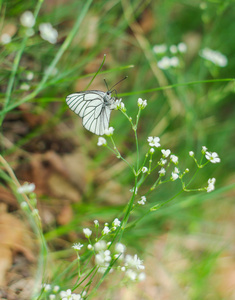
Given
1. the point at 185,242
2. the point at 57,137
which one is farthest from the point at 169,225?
the point at 57,137

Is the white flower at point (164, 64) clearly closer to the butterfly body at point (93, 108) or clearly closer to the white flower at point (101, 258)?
the butterfly body at point (93, 108)

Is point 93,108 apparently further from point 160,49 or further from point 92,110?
point 160,49

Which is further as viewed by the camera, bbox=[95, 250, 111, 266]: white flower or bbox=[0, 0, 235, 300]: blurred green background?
bbox=[0, 0, 235, 300]: blurred green background

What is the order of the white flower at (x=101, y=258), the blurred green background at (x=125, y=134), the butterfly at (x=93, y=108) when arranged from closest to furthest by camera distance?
the white flower at (x=101, y=258), the butterfly at (x=93, y=108), the blurred green background at (x=125, y=134)

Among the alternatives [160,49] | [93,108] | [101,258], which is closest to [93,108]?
[93,108]

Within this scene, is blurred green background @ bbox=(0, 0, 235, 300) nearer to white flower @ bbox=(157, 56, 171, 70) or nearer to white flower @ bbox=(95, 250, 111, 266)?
white flower @ bbox=(157, 56, 171, 70)

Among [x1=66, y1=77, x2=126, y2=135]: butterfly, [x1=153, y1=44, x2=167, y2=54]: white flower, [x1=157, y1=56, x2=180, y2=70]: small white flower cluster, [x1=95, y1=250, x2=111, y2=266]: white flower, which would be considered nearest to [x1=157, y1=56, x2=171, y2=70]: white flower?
[x1=157, y1=56, x2=180, y2=70]: small white flower cluster

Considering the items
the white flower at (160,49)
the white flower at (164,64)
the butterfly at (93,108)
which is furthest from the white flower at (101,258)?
the white flower at (160,49)
